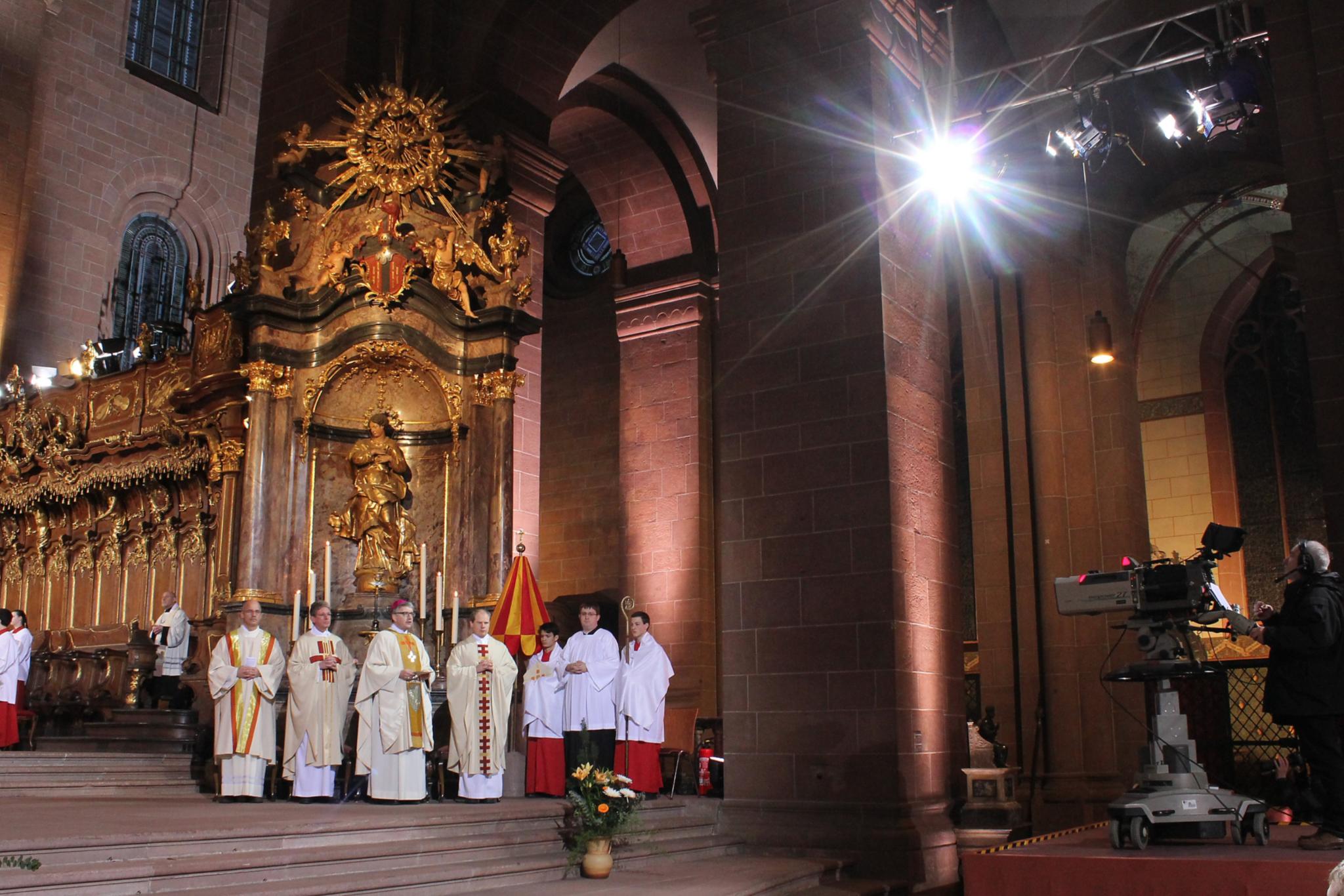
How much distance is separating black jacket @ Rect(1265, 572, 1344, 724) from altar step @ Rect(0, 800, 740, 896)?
13.1 feet

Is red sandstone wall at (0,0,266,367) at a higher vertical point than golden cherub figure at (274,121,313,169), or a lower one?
higher

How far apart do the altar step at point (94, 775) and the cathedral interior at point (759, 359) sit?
1409 mm

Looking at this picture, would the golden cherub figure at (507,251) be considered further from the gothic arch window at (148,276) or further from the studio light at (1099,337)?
the gothic arch window at (148,276)

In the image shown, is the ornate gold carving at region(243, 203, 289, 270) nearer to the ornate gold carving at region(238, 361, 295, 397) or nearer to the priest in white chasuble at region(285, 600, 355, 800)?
the ornate gold carving at region(238, 361, 295, 397)

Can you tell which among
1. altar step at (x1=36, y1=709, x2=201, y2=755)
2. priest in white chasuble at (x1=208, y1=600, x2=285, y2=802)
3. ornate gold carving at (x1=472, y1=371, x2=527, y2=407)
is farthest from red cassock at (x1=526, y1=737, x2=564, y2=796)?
ornate gold carving at (x1=472, y1=371, x2=527, y2=407)

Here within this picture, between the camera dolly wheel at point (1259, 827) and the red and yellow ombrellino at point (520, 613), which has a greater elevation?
the red and yellow ombrellino at point (520, 613)

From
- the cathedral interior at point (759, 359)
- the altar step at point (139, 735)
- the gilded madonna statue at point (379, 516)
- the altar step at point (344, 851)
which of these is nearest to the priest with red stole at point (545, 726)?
the altar step at point (344, 851)

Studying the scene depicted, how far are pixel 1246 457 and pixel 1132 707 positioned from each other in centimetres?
733

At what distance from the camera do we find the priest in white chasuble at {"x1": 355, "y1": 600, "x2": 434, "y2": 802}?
8.93m

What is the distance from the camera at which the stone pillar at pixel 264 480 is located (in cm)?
1078

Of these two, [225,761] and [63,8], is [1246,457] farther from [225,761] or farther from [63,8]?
[63,8]

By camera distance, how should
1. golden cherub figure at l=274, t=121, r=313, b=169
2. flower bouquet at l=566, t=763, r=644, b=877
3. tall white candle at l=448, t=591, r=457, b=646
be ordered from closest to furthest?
flower bouquet at l=566, t=763, r=644, b=877
tall white candle at l=448, t=591, r=457, b=646
golden cherub figure at l=274, t=121, r=313, b=169

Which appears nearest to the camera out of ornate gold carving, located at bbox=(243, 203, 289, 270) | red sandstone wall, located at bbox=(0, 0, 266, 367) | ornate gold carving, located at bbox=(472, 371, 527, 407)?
ornate gold carving, located at bbox=(243, 203, 289, 270)

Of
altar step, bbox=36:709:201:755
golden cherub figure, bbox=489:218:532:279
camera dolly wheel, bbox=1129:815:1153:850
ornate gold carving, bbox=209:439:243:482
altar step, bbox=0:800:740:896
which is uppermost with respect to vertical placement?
golden cherub figure, bbox=489:218:532:279
